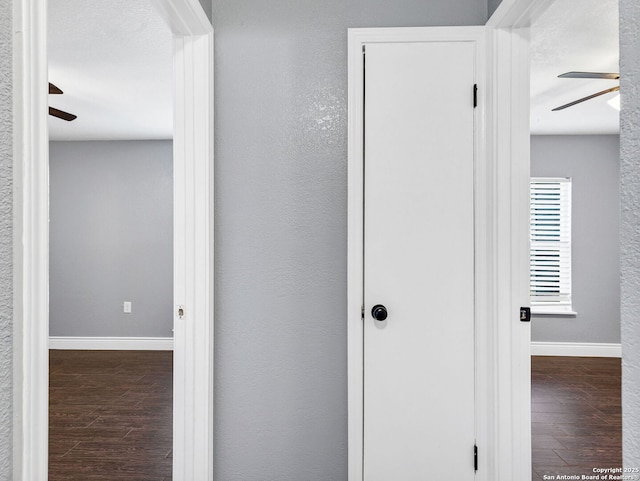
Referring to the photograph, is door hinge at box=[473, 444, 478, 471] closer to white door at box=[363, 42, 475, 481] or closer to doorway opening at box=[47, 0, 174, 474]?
white door at box=[363, 42, 475, 481]

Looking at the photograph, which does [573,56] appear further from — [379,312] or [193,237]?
[193,237]

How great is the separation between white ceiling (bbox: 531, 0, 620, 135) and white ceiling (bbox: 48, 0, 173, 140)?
2052mm

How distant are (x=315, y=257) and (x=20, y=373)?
1.25 metres

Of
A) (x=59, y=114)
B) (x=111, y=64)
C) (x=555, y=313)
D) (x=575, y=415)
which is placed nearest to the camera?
(x=111, y=64)

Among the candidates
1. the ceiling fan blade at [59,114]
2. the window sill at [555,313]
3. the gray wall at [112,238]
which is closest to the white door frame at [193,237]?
the ceiling fan blade at [59,114]

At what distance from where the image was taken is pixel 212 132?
1.91m

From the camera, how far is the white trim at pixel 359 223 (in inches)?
73.7

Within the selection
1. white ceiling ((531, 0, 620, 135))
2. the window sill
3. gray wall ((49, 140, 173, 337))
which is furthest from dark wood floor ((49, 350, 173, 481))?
the window sill

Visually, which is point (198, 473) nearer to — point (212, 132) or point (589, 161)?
point (212, 132)

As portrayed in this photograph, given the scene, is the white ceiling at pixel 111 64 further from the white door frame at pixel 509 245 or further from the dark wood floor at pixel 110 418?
the dark wood floor at pixel 110 418

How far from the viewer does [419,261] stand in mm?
1888

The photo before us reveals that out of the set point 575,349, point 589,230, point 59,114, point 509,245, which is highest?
point 59,114

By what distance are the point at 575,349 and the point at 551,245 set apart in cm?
116

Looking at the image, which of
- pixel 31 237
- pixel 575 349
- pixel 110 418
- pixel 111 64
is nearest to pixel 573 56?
pixel 111 64
